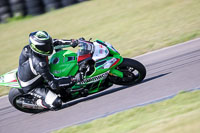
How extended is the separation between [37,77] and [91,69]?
116cm

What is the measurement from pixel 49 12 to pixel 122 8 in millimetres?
5167

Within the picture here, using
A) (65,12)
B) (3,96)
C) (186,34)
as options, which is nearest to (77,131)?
(3,96)

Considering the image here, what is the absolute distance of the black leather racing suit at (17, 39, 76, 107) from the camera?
20.4 ft

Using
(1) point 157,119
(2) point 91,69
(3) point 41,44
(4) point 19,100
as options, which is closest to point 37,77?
(4) point 19,100

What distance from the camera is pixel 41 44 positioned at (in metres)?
6.04

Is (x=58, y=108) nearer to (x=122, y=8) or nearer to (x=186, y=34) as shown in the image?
(x=186, y=34)

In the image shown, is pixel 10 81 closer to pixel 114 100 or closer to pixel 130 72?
pixel 114 100

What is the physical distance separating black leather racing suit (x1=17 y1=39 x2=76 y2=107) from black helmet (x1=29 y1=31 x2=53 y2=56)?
0.62 ft

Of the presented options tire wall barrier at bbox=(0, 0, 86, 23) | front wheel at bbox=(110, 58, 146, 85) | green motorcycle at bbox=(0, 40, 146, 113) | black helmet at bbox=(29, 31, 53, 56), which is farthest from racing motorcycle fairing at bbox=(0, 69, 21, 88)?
tire wall barrier at bbox=(0, 0, 86, 23)

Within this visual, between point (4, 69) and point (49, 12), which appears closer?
point (4, 69)

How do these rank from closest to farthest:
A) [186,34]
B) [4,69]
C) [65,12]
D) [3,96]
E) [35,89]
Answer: [35,89] → [3,96] → [186,34] → [4,69] → [65,12]

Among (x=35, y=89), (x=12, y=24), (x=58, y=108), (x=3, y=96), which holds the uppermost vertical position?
(x=35, y=89)

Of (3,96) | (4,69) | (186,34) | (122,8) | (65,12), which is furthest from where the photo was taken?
(65,12)

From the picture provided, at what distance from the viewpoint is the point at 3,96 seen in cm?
854
